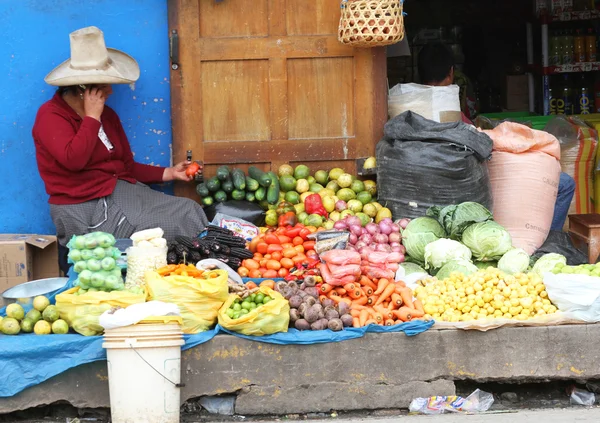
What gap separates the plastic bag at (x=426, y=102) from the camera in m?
8.15

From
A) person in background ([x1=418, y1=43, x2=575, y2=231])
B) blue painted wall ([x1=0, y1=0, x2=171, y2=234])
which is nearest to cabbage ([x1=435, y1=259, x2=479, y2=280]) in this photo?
person in background ([x1=418, y1=43, x2=575, y2=231])

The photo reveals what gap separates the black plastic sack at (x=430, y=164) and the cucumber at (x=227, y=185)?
119cm

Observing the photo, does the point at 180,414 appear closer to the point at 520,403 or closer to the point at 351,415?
the point at 351,415

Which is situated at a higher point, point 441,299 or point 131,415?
point 441,299

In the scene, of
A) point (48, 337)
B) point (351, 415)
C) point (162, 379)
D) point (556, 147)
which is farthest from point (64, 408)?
point (556, 147)

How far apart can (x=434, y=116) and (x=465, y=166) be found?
80 centimetres

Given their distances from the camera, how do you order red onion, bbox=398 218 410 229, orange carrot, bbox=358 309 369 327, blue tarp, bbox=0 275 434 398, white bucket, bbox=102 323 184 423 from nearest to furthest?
white bucket, bbox=102 323 184 423, blue tarp, bbox=0 275 434 398, orange carrot, bbox=358 309 369 327, red onion, bbox=398 218 410 229

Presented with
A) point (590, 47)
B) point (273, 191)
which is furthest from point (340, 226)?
point (590, 47)

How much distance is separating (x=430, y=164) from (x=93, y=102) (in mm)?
2560

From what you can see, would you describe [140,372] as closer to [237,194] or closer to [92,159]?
[92,159]

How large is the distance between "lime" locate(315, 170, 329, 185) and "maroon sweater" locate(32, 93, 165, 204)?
4.78ft

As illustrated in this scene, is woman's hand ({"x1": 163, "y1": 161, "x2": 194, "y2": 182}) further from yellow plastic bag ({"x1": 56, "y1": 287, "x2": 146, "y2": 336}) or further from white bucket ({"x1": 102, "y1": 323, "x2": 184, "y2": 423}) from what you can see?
white bucket ({"x1": 102, "y1": 323, "x2": 184, "y2": 423})

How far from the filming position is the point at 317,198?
25.6 ft

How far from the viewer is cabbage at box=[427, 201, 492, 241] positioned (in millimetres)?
7312
